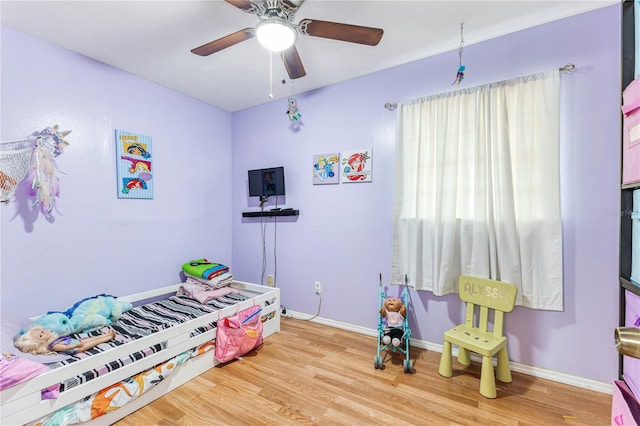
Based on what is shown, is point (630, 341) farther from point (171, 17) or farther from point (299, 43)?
point (171, 17)

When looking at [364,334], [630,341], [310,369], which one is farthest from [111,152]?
[630,341]

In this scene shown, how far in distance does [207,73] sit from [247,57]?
54cm

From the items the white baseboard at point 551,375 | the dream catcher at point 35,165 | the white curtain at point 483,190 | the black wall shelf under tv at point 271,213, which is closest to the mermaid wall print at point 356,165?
the white curtain at point 483,190

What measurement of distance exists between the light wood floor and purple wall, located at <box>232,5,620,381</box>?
0.31 m

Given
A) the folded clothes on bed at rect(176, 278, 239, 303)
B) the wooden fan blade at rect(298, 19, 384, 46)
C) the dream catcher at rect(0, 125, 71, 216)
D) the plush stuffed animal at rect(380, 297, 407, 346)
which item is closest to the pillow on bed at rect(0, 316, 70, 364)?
the dream catcher at rect(0, 125, 71, 216)

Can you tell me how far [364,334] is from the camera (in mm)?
2773

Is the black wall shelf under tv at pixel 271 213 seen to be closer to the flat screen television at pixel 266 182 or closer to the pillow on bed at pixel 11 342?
the flat screen television at pixel 266 182

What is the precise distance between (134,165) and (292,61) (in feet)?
6.22

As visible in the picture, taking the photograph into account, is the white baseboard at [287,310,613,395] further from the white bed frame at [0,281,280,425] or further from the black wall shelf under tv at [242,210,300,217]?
the black wall shelf under tv at [242,210,300,217]

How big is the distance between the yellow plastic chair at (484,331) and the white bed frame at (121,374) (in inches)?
65.8

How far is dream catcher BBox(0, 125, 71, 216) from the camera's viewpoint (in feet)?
6.58

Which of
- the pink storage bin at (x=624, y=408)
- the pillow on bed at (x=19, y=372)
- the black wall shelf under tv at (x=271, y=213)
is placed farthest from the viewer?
the black wall shelf under tv at (x=271, y=213)

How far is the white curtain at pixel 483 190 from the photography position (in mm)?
1967

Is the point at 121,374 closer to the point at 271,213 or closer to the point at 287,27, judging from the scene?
the point at 271,213
